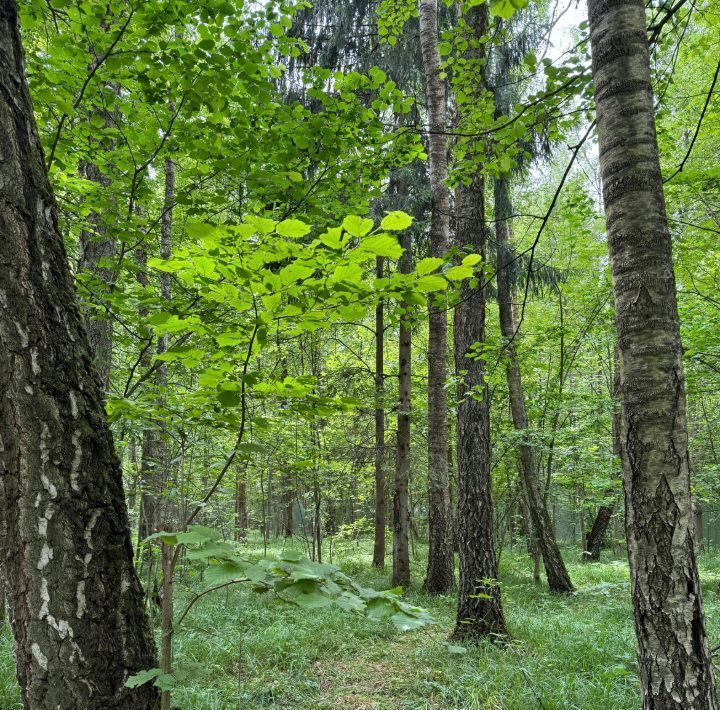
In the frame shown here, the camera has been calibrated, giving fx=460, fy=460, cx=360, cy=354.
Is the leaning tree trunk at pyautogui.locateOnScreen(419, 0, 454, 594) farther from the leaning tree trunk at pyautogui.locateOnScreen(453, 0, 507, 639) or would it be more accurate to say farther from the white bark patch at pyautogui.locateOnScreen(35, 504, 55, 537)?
the white bark patch at pyautogui.locateOnScreen(35, 504, 55, 537)

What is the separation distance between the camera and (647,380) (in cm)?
161

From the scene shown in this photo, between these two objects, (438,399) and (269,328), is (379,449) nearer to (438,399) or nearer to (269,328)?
(438,399)

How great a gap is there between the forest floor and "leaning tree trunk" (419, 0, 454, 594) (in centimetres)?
76

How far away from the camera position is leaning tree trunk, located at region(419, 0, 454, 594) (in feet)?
22.7

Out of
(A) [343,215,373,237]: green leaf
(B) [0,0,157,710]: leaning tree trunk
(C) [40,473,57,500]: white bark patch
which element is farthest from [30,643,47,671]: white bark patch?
(A) [343,215,373,237]: green leaf

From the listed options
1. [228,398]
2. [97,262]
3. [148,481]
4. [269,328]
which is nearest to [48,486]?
[228,398]

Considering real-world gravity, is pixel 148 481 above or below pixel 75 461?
below

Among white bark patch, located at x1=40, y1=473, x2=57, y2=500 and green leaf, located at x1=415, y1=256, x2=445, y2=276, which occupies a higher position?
green leaf, located at x1=415, y1=256, x2=445, y2=276

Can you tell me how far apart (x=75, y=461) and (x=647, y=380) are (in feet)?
6.44

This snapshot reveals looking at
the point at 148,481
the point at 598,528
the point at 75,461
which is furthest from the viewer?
the point at 598,528

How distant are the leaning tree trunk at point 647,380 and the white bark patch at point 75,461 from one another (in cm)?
189

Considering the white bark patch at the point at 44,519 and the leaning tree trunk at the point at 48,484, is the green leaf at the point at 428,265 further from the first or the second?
the white bark patch at the point at 44,519

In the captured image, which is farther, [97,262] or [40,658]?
[97,262]

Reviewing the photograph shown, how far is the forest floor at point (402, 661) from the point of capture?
374 centimetres
